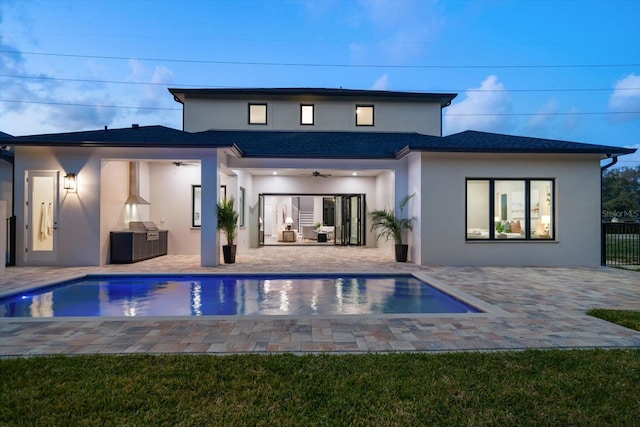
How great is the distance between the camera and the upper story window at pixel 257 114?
14.1 metres

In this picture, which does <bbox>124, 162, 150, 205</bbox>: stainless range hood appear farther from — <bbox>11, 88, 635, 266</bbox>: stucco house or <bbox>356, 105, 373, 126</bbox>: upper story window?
<bbox>356, 105, 373, 126</bbox>: upper story window

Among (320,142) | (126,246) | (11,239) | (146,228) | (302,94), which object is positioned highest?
(302,94)

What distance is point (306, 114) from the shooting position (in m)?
14.3

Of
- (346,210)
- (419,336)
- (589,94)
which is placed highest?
(589,94)

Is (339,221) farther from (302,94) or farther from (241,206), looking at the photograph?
(302,94)

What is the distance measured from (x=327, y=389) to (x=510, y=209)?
8.73 m

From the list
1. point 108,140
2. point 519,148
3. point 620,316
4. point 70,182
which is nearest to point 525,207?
point 519,148

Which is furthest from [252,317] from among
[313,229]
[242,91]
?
[313,229]

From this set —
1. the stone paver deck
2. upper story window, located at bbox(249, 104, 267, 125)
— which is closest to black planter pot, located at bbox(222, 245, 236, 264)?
the stone paver deck

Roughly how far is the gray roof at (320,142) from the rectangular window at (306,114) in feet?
1.97

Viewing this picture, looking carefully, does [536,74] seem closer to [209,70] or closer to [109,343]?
[209,70]

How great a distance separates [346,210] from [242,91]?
6.35m

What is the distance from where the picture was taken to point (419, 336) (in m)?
3.86

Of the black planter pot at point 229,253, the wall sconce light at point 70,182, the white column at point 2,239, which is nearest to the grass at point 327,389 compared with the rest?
the white column at point 2,239
